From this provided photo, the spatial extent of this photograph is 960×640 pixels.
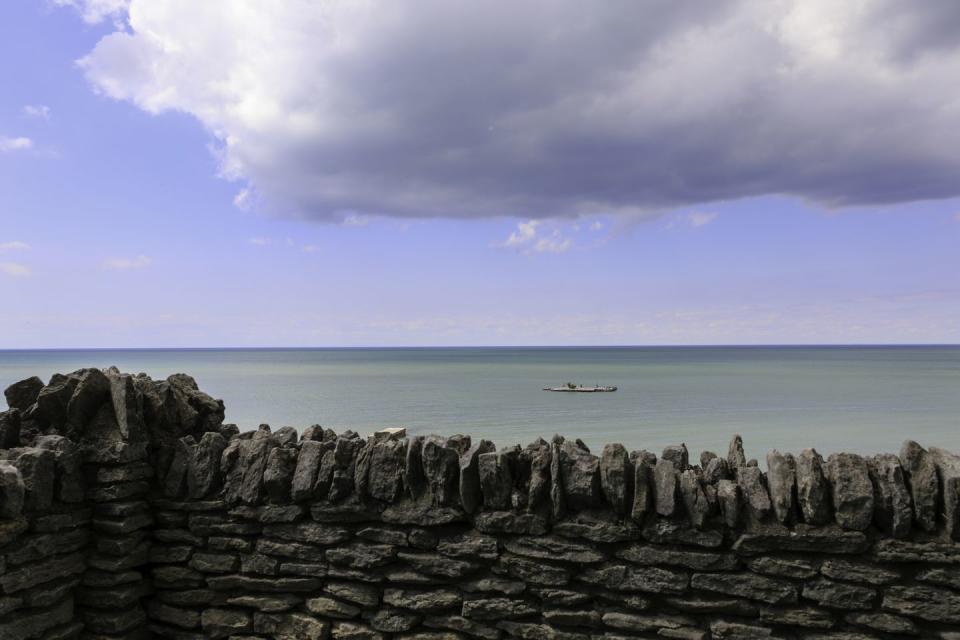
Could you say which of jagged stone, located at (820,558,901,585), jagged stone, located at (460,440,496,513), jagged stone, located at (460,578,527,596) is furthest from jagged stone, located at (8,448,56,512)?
jagged stone, located at (820,558,901,585)

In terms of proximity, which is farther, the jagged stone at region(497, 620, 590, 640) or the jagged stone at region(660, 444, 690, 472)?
the jagged stone at region(660, 444, 690, 472)

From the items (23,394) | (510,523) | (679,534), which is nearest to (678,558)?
(679,534)

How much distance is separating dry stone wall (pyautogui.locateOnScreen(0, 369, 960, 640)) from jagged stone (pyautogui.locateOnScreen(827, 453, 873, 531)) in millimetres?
10

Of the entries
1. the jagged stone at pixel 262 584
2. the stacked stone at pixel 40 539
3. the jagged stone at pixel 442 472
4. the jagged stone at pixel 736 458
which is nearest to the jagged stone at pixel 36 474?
the stacked stone at pixel 40 539

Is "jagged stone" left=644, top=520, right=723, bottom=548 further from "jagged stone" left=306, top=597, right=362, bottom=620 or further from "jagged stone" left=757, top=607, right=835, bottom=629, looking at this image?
"jagged stone" left=306, top=597, right=362, bottom=620

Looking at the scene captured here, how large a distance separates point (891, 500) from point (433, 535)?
265 cm

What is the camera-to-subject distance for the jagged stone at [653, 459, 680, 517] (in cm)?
382

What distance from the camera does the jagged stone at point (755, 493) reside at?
12.1 feet

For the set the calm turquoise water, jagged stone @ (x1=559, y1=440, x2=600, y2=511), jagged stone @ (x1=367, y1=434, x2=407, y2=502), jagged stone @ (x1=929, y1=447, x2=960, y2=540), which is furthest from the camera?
the calm turquoise water

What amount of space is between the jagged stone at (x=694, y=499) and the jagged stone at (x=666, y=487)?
2.0 inches

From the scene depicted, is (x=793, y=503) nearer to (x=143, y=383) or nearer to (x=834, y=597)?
(x=834, y=597)

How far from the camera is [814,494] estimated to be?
143 inches

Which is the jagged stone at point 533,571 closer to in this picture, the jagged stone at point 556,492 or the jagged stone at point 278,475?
the jagged stone at point 556,492

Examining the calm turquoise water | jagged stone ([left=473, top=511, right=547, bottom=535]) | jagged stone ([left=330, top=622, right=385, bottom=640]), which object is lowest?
the calm turquoise water
